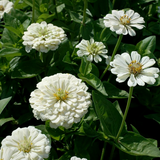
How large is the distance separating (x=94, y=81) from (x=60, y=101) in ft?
1.03

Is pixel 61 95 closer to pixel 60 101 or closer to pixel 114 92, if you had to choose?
pixel 60 101

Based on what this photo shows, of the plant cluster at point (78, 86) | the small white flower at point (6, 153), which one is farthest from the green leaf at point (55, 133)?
the small white flower at point (6, 153)

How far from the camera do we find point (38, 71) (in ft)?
5.79

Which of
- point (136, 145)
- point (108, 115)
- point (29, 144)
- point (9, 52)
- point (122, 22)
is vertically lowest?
point (136, 145)

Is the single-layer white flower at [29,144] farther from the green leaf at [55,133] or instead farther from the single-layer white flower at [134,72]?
the single-layer white flower at [134,72]

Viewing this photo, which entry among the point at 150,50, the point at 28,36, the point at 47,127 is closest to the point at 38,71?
the point at 28,36

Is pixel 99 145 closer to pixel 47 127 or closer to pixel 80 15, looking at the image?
pixel 47 127

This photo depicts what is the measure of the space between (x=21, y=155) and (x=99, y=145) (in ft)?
2.60

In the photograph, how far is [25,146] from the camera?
1109 millimetres

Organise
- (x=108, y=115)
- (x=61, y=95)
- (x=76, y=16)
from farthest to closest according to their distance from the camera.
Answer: (x=76, y=16), (x=108, y=115), (x=61, y=95)

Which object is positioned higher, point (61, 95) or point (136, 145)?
point (61, 95)

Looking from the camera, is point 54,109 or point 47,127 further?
point 47,127

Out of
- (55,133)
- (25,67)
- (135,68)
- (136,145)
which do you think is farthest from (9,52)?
(136,145)

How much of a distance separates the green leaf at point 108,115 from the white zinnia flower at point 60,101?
70 mm
